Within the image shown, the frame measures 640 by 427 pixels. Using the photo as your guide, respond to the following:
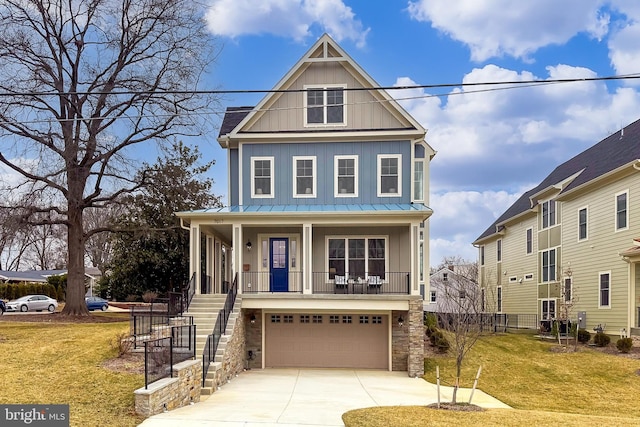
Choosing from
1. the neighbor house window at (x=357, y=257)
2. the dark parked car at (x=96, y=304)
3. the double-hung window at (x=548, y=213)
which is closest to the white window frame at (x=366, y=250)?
the neighbor house window at (x=357, y=257)

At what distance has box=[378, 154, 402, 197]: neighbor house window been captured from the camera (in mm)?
20953

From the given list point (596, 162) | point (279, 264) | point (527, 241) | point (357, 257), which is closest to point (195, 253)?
point (279, 264)

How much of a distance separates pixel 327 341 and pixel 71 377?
31.3 ft

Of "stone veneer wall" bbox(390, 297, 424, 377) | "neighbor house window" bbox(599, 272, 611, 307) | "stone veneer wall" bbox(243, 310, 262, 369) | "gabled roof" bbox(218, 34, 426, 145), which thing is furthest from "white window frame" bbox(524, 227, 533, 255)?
"stone veneer wall" bbox(243, 310, 262, 369)

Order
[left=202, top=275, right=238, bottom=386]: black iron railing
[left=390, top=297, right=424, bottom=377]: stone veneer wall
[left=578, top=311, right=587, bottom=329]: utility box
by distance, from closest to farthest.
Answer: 1. [left=202, top=275, right=238, bottom=386]: black iron railing
2. [left=390, top=297, right=424, bottom=377]: stone veneer wall
3. [left=578, top=311, right=587, bottom=329]: utility box

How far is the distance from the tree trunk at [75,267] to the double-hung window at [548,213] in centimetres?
2150

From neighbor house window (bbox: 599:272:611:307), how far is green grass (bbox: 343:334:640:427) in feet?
8.59

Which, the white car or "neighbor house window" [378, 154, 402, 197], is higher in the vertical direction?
"neighbor house window" [378, 154, 402, 197]

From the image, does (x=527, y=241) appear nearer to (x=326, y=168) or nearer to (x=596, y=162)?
(x=596, y=162)

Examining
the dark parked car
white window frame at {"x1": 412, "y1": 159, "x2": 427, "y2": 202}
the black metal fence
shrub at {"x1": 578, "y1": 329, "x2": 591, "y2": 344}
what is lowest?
the dark parked car

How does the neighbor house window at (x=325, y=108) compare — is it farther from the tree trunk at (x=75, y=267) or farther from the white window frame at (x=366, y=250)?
the tree trunk at (x=75, y=267)

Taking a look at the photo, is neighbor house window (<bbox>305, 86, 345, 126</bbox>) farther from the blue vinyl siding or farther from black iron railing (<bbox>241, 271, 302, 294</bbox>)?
black iron railing (<bbox>241, 271, 302, 294</bbox>)

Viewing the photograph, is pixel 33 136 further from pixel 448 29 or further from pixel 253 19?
pixel 448 29

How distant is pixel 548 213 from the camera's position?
1126 inches
